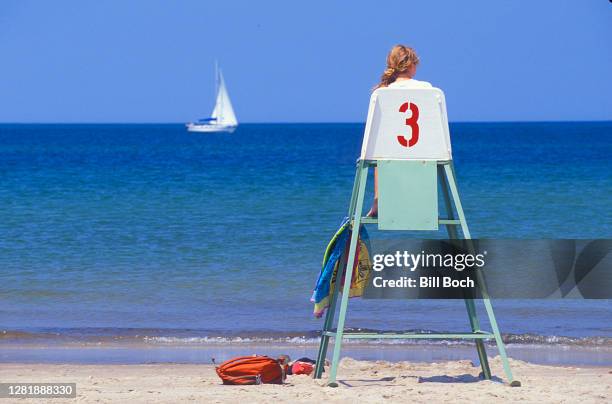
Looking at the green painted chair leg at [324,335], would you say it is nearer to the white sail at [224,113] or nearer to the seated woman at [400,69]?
the seated woman at [400,69]

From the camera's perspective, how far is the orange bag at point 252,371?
6.60 meters

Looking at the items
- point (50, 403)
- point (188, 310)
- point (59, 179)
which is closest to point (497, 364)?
point (50, 403)

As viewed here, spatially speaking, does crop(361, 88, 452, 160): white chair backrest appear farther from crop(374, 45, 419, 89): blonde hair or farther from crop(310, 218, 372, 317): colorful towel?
crop(310, 218, 372, 317): colorful towel

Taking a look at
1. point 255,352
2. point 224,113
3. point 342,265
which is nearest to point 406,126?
point 342,265

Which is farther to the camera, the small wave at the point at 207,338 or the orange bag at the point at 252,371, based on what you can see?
the small wave at the point at 207,338

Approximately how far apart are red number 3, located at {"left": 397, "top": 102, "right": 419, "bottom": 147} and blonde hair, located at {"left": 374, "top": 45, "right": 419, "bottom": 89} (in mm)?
247

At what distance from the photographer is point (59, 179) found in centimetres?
3678

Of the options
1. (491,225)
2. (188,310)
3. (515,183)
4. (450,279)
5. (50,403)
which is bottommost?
(50,403)

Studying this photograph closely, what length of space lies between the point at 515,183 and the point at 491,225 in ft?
44.0

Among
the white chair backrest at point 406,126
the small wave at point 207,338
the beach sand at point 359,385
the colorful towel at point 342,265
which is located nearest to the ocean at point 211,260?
the small wave at point 207,338

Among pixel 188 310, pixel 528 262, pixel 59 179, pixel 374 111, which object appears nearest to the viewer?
pixel 374 111

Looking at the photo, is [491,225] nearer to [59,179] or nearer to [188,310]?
[188,310]

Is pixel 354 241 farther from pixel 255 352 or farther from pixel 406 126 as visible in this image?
pixel 255 352

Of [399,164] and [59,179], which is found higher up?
[59,179]
